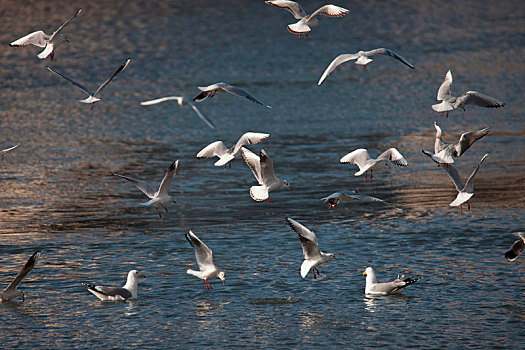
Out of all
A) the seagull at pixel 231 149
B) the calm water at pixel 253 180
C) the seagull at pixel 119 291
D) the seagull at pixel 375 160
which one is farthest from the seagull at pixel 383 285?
the seagull at pixel 119 291

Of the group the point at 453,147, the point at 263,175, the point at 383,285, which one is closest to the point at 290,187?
the point at 263,175

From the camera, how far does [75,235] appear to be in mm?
14344

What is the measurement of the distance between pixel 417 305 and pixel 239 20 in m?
22.7

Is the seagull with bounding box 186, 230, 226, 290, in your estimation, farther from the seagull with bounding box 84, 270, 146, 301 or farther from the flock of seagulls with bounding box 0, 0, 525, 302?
the seagull with bounding box 84, 270, 146, 301

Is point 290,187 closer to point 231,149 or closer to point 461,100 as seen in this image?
point 231,149

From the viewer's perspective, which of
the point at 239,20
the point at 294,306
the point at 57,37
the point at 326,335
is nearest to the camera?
the point at 326,335

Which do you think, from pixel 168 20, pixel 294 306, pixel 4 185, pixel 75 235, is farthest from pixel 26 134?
pixel 294 306

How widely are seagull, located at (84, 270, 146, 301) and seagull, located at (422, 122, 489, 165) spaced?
427 cm

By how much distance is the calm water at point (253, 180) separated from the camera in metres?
10.3

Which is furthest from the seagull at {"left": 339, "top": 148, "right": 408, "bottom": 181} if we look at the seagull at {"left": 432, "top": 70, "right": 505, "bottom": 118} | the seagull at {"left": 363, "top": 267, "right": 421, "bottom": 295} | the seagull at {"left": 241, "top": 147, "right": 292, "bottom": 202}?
the seagull at {"left": 363, "top": 267, "right": 421, "bottom": 295}

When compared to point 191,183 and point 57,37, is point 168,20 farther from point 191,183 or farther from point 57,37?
point 57,37

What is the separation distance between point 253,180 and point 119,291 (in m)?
7.78

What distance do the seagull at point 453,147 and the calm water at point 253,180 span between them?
Result: 165cm

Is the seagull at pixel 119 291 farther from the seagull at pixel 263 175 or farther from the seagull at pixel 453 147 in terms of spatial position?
the seagull at pixel 453 147
